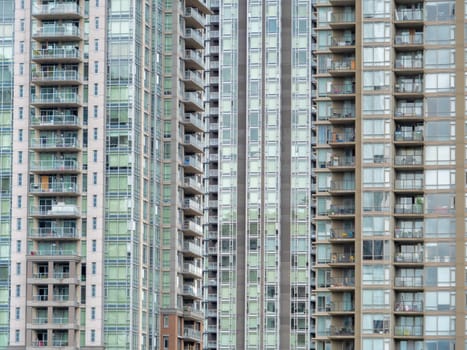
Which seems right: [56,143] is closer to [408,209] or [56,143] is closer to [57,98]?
[57,98]

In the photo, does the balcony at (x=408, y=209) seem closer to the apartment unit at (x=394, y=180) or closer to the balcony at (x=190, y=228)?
the apartment unit at (x=394, y=180)

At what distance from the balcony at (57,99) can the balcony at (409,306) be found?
46.6 metres

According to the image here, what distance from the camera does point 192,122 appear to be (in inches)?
7470

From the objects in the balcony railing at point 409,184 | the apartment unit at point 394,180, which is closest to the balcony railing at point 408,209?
the apartment unit at point 394,180

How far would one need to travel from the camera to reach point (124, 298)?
572 feet

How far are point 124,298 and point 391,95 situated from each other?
40293mm

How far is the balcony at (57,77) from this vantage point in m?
177

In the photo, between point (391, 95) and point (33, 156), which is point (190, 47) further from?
point (391, 95)

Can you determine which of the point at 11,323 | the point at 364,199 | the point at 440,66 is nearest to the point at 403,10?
the point at 440,66

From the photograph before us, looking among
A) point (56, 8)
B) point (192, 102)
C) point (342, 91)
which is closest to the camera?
point (342, 91)

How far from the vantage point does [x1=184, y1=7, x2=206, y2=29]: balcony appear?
191250 mm

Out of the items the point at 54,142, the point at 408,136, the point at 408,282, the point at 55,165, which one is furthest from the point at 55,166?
the point at 408,282

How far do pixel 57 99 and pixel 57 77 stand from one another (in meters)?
2.36

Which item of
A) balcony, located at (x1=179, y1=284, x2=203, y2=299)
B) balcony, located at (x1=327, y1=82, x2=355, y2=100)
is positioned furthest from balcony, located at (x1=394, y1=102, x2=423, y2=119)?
balcony, located at (x1=179, y1=284, x2=203, y2=299)
